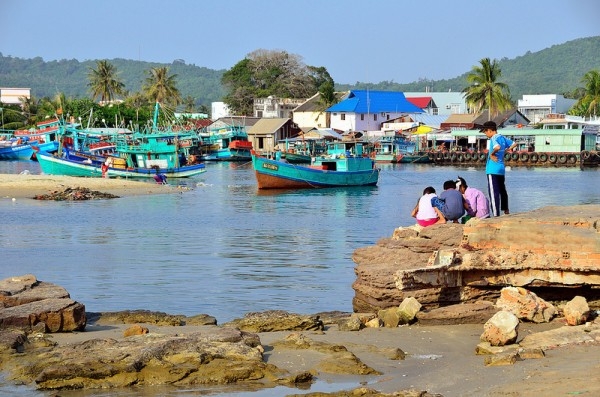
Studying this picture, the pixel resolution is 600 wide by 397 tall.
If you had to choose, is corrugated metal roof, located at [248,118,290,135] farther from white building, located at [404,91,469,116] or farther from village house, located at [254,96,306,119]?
white building, located at [404,91,469,116]

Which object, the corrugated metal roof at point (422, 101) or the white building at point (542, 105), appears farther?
the corrugated metal roof at point (422, 101)

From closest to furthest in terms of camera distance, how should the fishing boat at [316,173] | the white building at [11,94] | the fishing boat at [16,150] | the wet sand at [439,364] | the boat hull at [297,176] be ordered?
the wet sand at [439,364], the boat hull at [297,176], the fishing boat at [316,173], the fishing boat at [16,150], the white building at [11,94]

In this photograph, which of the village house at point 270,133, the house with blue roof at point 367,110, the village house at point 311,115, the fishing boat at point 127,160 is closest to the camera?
the fishing boat at point 127,160

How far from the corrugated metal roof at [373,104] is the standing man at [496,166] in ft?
269

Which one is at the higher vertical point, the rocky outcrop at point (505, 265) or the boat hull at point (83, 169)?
the rocky outcrop at point (505, 265)

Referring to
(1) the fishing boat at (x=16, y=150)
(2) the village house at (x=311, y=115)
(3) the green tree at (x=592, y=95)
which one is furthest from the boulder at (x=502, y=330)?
(2) the village house at (x=311, y=115)

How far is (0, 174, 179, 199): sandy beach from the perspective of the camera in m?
40.2

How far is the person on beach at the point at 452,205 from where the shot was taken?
14.1m

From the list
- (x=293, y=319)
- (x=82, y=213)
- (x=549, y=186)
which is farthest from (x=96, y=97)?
(x=293, y=319)

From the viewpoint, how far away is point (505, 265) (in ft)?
36.8

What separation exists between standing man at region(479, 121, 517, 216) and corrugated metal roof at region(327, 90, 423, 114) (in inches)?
3224

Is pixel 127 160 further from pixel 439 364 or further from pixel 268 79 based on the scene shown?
pixel 268 79

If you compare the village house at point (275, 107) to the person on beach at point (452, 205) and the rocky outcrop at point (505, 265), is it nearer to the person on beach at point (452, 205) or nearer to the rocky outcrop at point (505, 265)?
the person on beach at point (452, 205)

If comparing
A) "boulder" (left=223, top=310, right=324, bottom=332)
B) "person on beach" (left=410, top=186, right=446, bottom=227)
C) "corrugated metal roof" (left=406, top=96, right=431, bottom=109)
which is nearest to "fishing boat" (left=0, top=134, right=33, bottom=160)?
"corrugated metal roof" (left=406, top=96, right=431, bottom=109)
